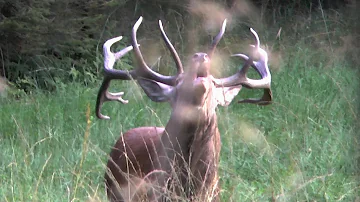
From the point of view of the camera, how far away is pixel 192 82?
5227 millimetres

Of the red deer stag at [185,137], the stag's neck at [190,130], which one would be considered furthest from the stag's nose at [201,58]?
the stag's neck at [190,130]

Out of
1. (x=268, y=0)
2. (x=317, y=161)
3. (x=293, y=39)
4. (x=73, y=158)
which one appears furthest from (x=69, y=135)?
(x=268, y=0)

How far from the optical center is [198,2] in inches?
485

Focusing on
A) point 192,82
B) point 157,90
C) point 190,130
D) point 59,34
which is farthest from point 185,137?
point 59,34

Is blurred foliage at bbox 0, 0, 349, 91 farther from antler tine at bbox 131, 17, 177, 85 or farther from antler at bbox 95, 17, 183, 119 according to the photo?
antler tine at bbox 131, 17, 177, 85

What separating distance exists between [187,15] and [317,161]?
20.9 ft

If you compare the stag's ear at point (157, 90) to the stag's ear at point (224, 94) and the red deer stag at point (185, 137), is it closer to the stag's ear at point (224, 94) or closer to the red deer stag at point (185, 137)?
the red deer stag at point (185, 137)


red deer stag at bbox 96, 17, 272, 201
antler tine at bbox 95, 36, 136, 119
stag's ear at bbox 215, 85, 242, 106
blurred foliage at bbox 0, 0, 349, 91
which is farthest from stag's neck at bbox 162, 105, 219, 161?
blurred foliage at bbox 0, 0, 349, 91

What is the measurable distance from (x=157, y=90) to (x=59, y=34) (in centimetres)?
554

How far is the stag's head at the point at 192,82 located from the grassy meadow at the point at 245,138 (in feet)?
0.55

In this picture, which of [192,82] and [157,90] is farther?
[157,90]

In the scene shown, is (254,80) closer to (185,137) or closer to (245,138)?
(185,137)

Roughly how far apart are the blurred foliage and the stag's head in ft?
14.4

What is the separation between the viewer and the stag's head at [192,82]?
5.22 m
